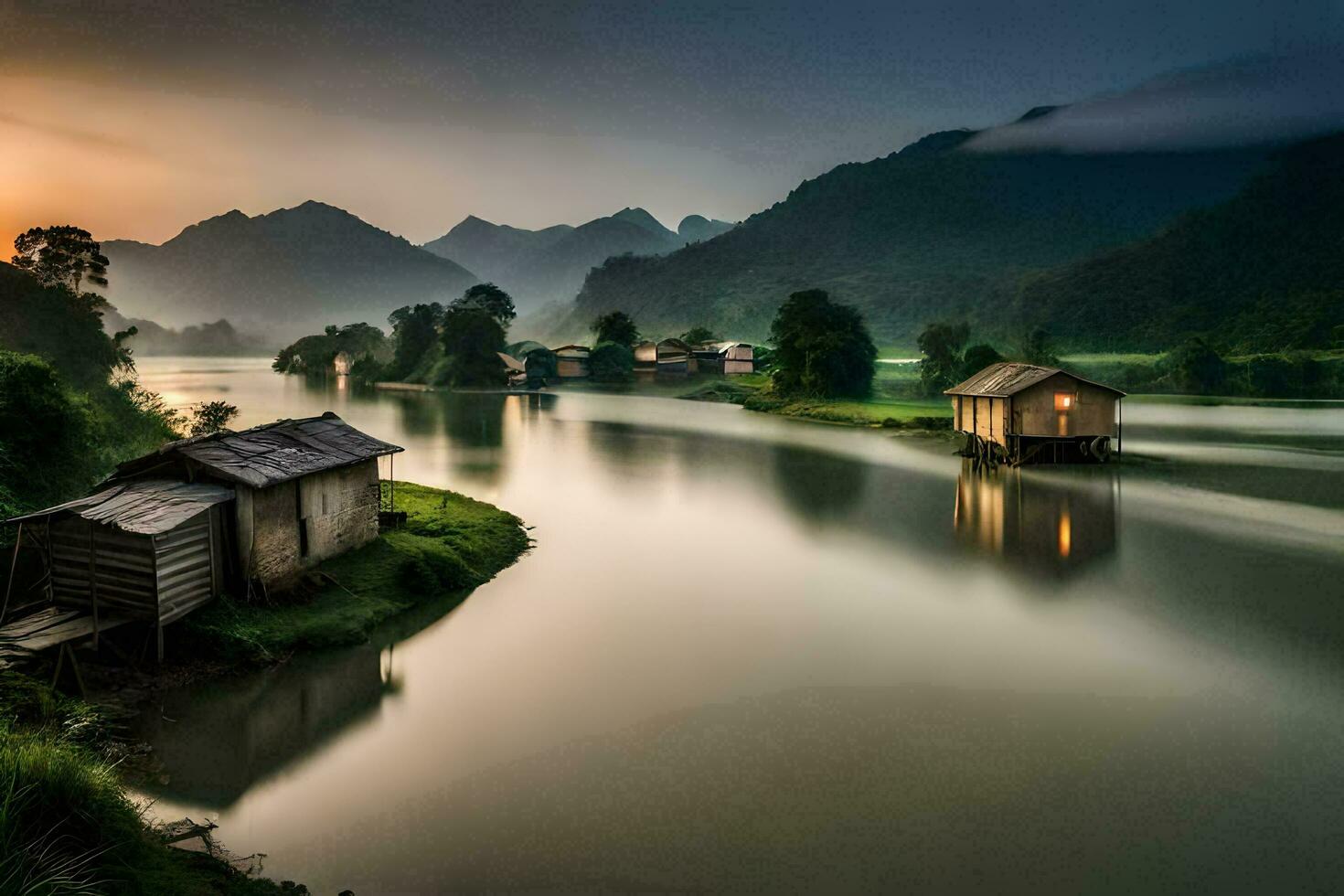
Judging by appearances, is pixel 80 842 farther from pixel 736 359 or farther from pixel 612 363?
pixel 736 359

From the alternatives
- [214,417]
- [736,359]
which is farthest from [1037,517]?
[736,359]

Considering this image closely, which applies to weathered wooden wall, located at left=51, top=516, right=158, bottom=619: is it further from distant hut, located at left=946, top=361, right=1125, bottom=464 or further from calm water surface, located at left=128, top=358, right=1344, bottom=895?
distant hut, located at left=946, top=361, right=1125, bottom=464

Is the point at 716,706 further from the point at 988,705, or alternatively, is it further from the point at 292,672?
the point at 292,672

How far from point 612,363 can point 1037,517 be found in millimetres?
69720

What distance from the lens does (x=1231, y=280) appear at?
120312 millimetres

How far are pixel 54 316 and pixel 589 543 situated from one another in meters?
24.0

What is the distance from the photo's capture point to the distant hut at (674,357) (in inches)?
3610

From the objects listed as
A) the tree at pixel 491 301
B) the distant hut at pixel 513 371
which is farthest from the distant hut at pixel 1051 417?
the tree at pixel 491 301

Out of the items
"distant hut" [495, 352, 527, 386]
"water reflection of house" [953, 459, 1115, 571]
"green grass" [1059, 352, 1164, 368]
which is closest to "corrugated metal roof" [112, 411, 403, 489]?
"water reflection of house" [953, 459, 1115, 571]

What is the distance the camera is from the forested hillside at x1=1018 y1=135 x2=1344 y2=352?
328 feet

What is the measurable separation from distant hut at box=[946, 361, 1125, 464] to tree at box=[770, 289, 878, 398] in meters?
30.3

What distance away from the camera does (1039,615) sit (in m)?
15.3

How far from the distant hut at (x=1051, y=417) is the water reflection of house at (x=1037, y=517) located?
8.58 feet

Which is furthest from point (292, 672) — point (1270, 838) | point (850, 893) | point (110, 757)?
point (1270, 838)
